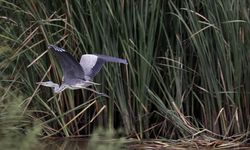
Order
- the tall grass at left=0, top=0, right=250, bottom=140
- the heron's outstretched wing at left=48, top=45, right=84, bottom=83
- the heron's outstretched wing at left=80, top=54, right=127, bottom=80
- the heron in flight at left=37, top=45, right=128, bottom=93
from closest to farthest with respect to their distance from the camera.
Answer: the heron's outstretched wing at left=48, top=45, right=84, bottom=83, the heron in flight at left=37, top=45, right=128, bottom=93, the heron's outstretched wing at left=80, top=54, right=127, bottom=80, the tall grass at left=0, top=0, right=250, bottom=140

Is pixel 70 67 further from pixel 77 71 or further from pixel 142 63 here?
pixel 142 63

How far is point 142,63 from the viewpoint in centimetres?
437

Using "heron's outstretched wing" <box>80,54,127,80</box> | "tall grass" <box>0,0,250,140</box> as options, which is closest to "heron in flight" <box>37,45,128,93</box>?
"heron's outstretched wing" <box>80,54,127,80</box>

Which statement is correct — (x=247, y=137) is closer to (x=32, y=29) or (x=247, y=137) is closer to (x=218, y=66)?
(x=218, y=66)

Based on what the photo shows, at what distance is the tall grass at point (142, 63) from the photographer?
14.3 ft

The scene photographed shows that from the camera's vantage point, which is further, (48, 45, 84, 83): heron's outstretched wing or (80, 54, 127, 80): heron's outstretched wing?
(80, 54, 127, 80): heron's outstretched wing

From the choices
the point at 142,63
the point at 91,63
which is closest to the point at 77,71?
the point at 91,63

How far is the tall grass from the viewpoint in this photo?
4.34m

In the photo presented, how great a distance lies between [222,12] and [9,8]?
64.1 inches

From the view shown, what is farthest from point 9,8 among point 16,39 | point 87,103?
point 87,103

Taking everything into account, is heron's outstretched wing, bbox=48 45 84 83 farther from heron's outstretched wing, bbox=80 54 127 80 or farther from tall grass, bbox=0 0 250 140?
tall grass, bbox=0 0 250 140

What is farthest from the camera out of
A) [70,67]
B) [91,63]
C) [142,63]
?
[142,63]

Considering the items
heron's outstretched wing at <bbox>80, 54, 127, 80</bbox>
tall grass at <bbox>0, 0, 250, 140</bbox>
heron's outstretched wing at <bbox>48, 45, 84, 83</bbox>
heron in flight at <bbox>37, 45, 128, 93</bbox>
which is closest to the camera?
heron's outstretched wing at <bbox>48, 45, 84, 83</bbox>

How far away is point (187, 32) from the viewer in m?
4.48
